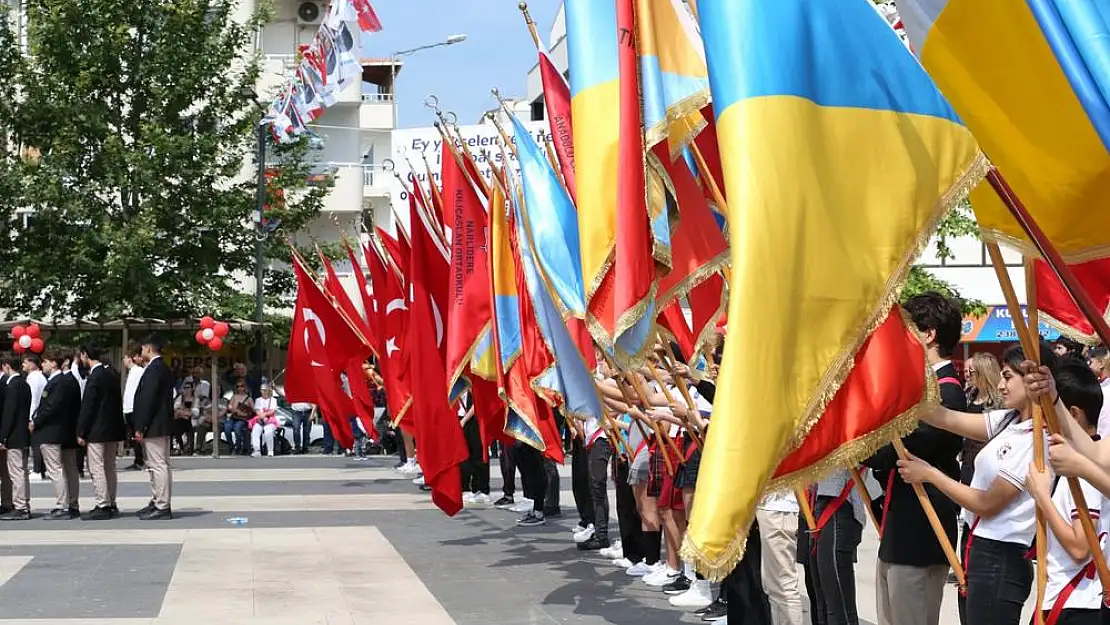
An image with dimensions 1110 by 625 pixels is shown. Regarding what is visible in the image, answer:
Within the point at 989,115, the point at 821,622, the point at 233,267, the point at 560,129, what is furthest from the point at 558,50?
the point at 989,115

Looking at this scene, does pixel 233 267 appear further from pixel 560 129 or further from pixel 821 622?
pixel 821 622

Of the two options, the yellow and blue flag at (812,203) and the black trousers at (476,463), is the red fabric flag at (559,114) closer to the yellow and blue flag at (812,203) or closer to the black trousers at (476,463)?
the yellow and blue flag at (812,203)

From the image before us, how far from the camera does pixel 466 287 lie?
44.2ft

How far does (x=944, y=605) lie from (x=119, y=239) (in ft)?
80.1

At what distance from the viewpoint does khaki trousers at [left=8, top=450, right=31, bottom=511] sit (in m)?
17.5

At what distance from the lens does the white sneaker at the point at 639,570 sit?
12.5 m

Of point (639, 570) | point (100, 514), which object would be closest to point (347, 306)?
point (100, 514)

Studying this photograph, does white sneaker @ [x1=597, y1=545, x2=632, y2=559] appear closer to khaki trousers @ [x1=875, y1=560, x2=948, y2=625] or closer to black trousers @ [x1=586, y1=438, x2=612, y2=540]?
black trousers @ [x1=586, y1=438, x2=612, y2=540]

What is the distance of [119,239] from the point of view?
105ft

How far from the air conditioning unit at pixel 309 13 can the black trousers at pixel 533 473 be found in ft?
121

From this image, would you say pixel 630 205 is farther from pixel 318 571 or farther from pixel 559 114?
pixel 318 571

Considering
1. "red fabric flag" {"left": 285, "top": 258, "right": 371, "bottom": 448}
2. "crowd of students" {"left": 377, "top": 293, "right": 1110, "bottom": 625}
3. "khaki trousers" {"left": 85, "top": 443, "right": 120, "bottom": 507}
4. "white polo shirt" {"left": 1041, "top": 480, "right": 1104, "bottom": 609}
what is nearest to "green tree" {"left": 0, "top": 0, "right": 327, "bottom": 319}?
"red fabric flag" {"left": 285, "top": 258, "right": 371, "bottom": 448}

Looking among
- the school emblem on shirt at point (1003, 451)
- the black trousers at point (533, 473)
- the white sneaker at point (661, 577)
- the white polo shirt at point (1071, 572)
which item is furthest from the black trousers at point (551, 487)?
the white polo shirt at point (1071, 572)

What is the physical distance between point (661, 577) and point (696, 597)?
1.02m
